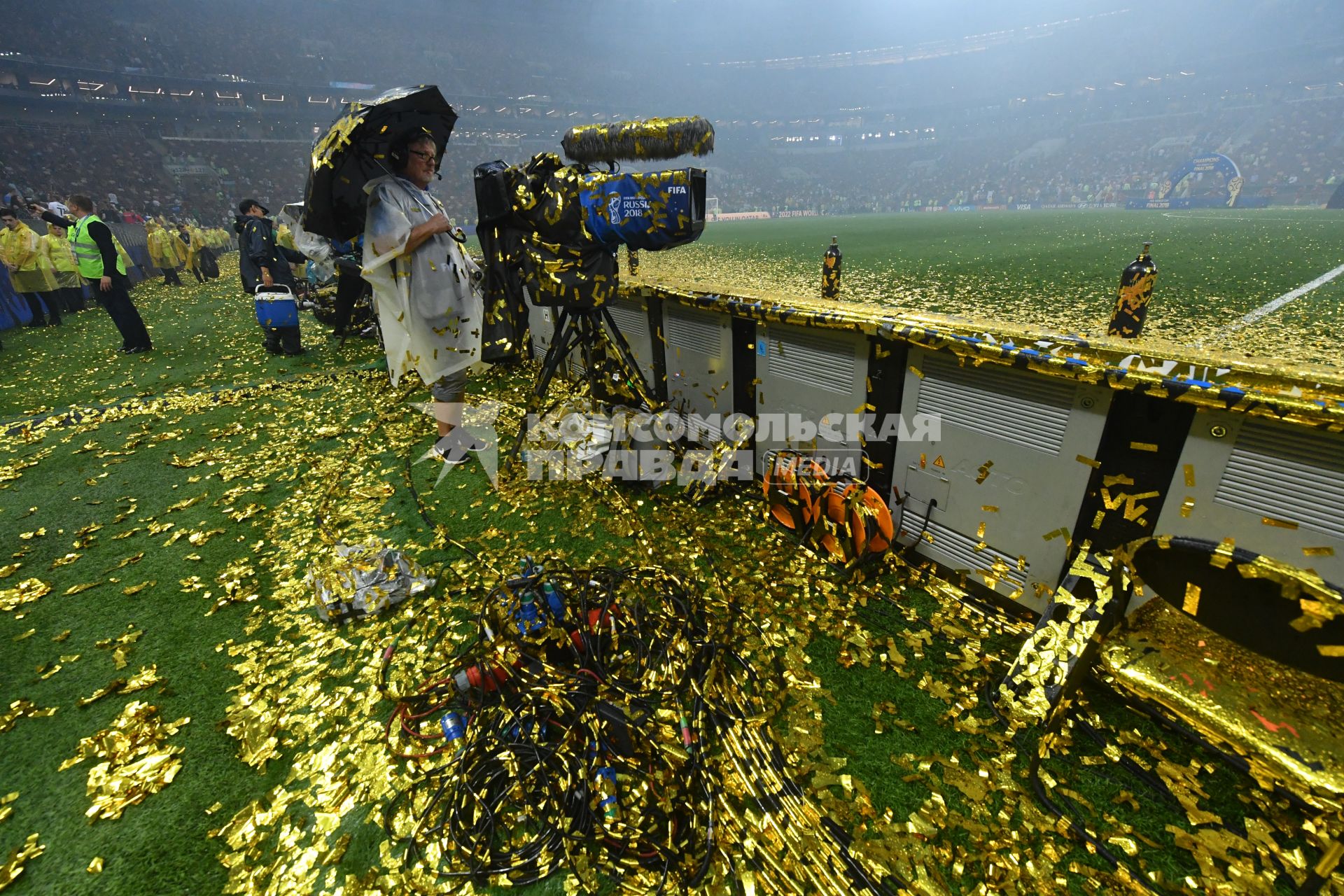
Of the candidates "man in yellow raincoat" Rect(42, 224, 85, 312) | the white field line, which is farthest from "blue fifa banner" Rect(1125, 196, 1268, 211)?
"man in yellow raincoat" Rect(42, 224, 85, 312)

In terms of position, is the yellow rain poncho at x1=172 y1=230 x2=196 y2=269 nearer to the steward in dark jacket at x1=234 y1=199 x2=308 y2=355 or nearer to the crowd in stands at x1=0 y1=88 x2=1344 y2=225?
the crowd in stands at x1=0 y1=88 x2=1344 y2=225

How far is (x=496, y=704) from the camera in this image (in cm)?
196

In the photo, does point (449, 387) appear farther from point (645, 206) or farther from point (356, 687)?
point (356, 687)

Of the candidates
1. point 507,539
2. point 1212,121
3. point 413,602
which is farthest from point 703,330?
point 1212,121

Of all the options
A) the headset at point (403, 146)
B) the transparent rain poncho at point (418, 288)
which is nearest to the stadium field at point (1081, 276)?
the transparent rain poncho at point (418, 288)

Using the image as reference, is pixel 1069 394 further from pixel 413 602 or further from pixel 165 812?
pixel 165 812

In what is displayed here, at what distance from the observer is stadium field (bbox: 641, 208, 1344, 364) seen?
8.85ft

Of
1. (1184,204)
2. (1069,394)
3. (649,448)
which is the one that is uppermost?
(1184,204)

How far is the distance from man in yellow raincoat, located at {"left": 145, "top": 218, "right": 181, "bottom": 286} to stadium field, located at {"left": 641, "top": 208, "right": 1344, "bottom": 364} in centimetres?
1342

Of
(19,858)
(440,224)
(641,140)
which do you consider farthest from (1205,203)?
(19,858)

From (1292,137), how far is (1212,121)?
4.75 meters

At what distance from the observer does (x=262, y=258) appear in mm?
6820

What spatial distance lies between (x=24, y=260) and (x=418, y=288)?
9.99 meters

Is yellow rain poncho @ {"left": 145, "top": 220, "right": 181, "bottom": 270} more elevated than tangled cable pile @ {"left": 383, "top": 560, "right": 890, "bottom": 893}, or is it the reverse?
yellow rain poncho @ {"left": 145, "top": 220, "right": 181, "bottom": 270}
